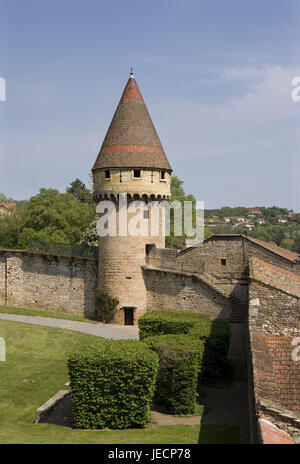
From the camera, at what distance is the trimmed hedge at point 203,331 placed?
18141mm

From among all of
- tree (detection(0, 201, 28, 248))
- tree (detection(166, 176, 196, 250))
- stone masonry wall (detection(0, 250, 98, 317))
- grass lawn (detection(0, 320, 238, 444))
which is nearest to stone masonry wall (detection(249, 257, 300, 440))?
grass lawn (detection(0, 320, 238, 444))

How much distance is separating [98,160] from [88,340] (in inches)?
410

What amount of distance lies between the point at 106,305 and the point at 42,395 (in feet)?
33.2

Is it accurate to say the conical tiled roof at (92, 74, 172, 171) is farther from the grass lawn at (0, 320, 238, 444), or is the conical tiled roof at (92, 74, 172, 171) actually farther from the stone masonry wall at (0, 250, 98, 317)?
the grass lawn at (0, 320, 238, 444)

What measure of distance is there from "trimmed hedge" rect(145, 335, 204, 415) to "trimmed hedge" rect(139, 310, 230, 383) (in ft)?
6.40

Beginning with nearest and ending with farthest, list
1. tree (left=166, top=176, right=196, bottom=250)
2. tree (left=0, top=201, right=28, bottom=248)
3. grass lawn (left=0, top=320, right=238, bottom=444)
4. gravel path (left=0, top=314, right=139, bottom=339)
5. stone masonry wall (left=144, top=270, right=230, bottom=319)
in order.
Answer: grass lawn (left=0, top=320, right=238, bottom=444)
stone masonry wall (left=144, top=270, right=230, bottom=319)
gravel path (left=0, top=314, right=139, bottom=339)
tree (left=166, top=176, right=196, bottom=250)
tree (left=0, top=201, right=28, bottom=248)

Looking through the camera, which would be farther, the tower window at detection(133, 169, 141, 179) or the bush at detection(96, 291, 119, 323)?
the bush at detection(96, 291, 119, 323)

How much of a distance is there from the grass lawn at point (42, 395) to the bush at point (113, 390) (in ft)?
1.43

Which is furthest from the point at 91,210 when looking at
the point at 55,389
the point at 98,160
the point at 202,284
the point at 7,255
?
the point at 55,389

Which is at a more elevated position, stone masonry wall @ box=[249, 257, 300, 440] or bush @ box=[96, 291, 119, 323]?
stone masonry wall @ box=[249, 257, 300, 440]

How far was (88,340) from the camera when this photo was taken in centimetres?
2462

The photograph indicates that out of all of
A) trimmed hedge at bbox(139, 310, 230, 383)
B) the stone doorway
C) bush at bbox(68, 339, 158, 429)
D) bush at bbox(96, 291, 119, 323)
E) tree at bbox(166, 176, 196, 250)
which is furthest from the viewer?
tree at bbox(166, 176, 196, 250)

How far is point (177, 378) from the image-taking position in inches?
600

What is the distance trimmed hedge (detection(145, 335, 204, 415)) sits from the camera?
15.0 m
